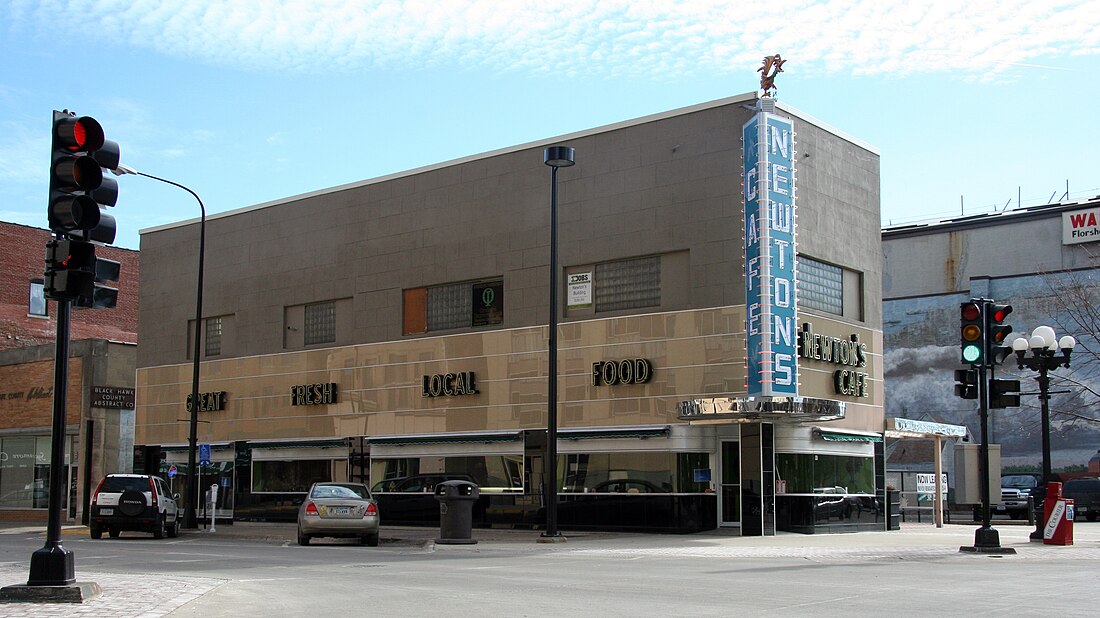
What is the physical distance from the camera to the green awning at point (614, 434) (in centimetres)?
2845

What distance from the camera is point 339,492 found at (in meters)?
25.7

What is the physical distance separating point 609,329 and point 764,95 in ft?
22.2

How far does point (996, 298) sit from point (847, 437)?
28.8m

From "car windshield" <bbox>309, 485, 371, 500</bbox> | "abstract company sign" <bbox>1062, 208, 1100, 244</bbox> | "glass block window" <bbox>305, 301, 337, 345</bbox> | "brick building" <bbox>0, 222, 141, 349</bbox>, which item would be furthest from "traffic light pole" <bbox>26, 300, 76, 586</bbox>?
Result: "abstract company sign" <bbox>1062, 208, 1100, 244</bbox>

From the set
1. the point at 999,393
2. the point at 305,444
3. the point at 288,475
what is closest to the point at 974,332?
the point at 999,393

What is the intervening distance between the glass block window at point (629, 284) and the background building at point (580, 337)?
51mm

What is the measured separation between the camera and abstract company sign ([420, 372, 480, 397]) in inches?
1277

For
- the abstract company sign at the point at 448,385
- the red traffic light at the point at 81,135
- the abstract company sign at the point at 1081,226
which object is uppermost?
the abstract company sign at the point at 1081,226

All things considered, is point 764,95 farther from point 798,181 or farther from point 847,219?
point 847,219

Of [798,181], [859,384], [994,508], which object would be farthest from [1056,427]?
[798,181]

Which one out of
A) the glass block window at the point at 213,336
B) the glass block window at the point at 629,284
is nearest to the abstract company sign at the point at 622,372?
the glass block window at the point at 629,284

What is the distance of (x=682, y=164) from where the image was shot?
28859 millimetres

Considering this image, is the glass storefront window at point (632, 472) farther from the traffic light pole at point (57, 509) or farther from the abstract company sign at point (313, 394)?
the traffic light pole at point (57, 509)

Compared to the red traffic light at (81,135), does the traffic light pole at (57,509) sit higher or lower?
lower
